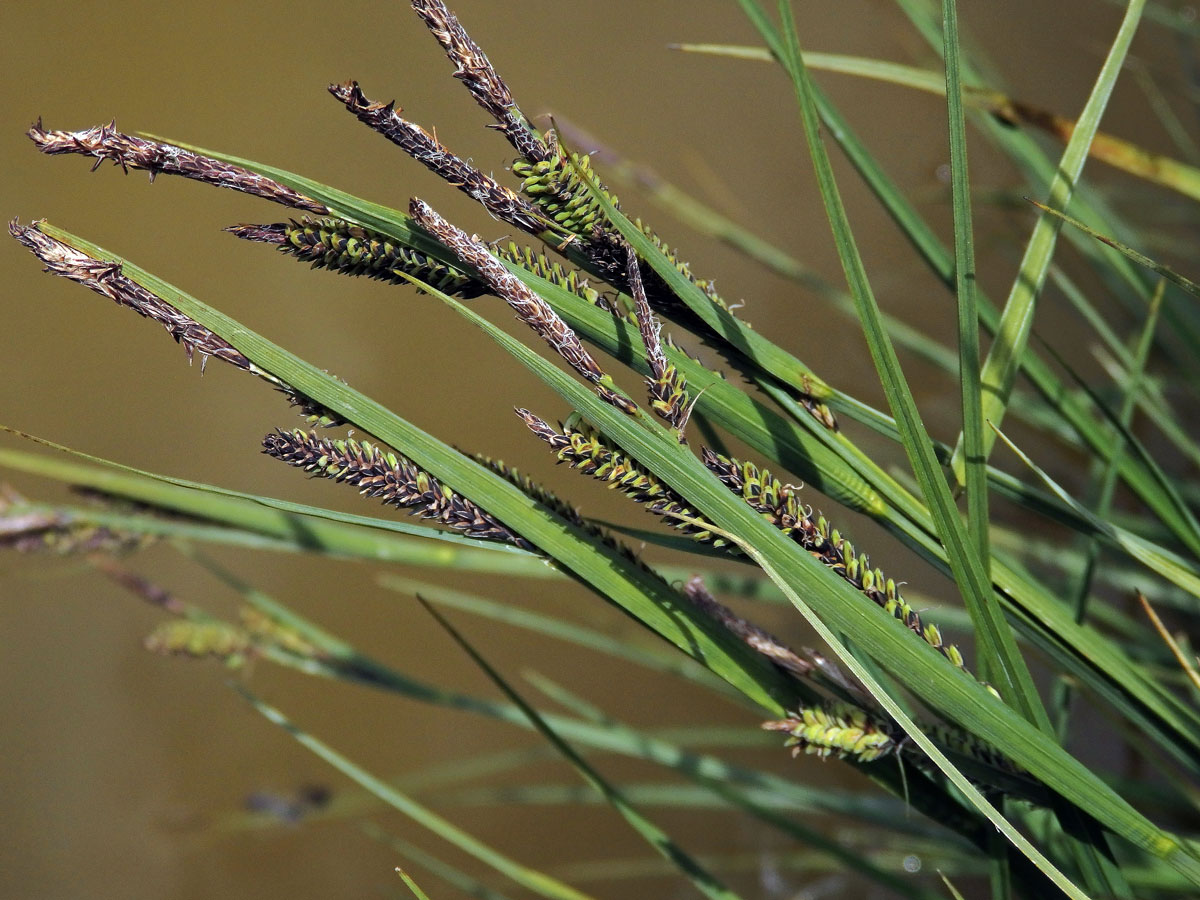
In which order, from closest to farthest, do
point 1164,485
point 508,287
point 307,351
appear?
point 508,287, point 1164,485, point 307,351

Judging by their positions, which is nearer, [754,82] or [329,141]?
[329,141]

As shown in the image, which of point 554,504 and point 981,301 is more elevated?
point 981,301

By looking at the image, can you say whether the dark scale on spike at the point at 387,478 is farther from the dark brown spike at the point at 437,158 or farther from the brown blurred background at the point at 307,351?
the brown blurred background at the point at 307,351

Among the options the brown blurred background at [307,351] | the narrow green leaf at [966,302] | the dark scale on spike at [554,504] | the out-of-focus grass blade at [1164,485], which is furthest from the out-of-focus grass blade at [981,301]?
the brown blurred background at [307,351]

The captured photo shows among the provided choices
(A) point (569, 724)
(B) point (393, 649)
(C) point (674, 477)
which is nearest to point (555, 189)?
(C) point (674, 477)

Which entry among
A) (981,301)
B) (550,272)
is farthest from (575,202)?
(981,301)

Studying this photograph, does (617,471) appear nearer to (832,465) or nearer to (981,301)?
(832,465)

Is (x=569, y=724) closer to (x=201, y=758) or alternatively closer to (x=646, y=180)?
(x=646, y=180)
